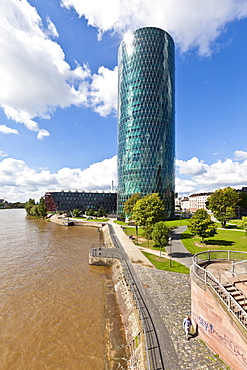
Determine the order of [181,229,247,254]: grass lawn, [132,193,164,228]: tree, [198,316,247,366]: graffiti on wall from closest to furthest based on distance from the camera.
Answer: [198,316,247,366]: graffiti on wall, [181,229,247,254]: grass lawn, [132,193,164,228]: tree

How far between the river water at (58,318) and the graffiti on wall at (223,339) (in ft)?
18.8

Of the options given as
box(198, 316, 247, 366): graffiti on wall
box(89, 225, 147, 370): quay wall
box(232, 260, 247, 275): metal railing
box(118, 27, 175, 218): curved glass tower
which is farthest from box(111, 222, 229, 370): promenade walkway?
box(118, 27, 175, 218): curved glass tower

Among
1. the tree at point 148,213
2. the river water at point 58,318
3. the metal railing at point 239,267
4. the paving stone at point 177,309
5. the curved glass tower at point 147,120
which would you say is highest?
the curved glass tower at point 147,120

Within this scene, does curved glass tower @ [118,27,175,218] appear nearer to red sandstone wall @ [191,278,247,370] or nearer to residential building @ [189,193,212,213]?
red sandstone wall @ [191,278,247,370]

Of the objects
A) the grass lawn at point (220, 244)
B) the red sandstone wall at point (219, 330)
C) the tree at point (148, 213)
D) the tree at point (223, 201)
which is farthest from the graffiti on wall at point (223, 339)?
the tree at point (223, 201)

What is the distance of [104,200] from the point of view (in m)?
139

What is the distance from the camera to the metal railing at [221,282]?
32.8ft

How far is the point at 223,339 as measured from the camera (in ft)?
34.7

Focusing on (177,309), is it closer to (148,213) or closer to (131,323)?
(131,323)

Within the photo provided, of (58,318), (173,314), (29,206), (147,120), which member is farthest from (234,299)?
(29,206)

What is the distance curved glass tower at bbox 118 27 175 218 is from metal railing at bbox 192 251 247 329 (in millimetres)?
74826

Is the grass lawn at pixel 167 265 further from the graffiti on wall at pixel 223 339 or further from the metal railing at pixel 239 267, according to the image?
the graffiti on wall at pixel 223 339

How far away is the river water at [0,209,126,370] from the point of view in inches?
523

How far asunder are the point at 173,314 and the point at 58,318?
1036 centimetres
